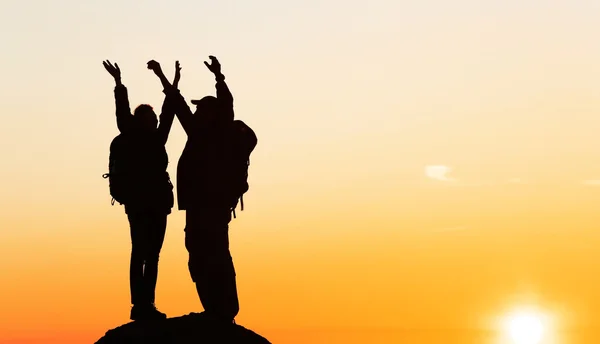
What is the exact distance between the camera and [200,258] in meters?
16.2

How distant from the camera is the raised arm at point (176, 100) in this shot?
15.9 metres

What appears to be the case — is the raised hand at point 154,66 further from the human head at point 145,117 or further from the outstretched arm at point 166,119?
→ the human head at point 145,117

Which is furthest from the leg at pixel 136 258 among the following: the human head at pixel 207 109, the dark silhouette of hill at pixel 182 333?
the human head at pixel 207 109

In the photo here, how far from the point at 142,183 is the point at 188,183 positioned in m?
0.92

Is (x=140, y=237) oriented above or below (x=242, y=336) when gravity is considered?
above

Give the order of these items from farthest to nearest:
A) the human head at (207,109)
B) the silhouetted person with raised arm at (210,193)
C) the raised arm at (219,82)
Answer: the silhouetted person with raised arm at (210,193)
the human head at (207,109)
the raised arm at (219,82)

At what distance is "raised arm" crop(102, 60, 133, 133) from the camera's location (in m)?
15.7

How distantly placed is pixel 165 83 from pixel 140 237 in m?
3.08

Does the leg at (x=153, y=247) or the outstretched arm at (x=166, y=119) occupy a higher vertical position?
the outstretched arm at (x=166, y=119)

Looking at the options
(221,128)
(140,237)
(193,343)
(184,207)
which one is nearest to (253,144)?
(221,128)

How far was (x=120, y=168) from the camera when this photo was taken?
16.0m

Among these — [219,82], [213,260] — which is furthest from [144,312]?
[219,82]

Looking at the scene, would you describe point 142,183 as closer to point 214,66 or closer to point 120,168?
point 120,168

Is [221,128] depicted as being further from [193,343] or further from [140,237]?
[193,343]
